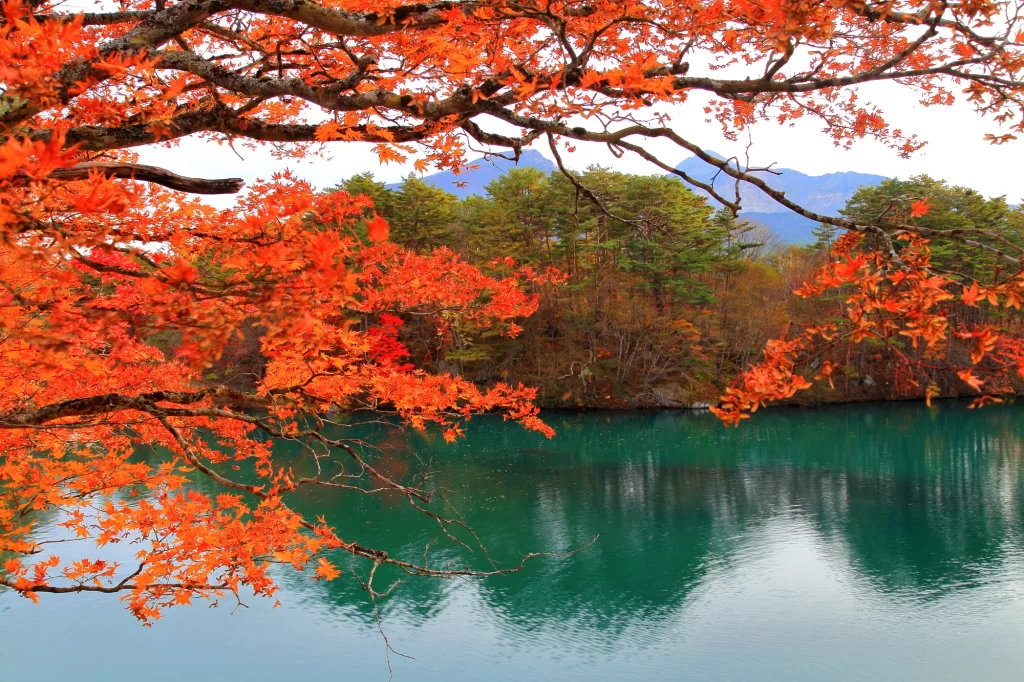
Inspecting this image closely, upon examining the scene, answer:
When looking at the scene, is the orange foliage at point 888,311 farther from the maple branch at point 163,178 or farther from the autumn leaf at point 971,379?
the maple branch at point 163,178

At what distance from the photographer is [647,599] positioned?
26.2 ft

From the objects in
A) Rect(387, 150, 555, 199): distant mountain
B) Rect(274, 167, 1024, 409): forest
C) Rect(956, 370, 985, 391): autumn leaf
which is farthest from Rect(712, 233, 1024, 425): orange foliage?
Rect(274, 167, 1024, 409): forest

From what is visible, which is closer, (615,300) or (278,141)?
(278,141)

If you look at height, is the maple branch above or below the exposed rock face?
above

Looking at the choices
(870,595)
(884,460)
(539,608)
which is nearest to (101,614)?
(539,608)

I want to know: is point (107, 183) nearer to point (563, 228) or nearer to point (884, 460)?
point (884, 460)

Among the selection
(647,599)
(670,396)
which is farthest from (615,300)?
(647,599)

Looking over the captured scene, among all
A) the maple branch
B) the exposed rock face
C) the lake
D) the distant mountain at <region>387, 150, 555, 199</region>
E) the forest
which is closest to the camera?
the maple branch

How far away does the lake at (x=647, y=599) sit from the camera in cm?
656

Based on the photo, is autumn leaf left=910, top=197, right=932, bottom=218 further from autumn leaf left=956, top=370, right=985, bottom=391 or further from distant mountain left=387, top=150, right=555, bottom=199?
distant mountain left=387, top=150, right=555, bottom=199

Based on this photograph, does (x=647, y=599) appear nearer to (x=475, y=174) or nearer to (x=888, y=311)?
(x=888, y=311)

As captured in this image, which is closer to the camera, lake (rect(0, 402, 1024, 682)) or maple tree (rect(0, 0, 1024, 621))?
maple tree (rect(0, 0, 1024, 621))

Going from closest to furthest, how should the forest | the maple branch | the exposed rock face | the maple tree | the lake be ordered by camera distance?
the maple tree < the maple branch < the lake < the forest < the exposed rock face

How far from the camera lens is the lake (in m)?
6.56
